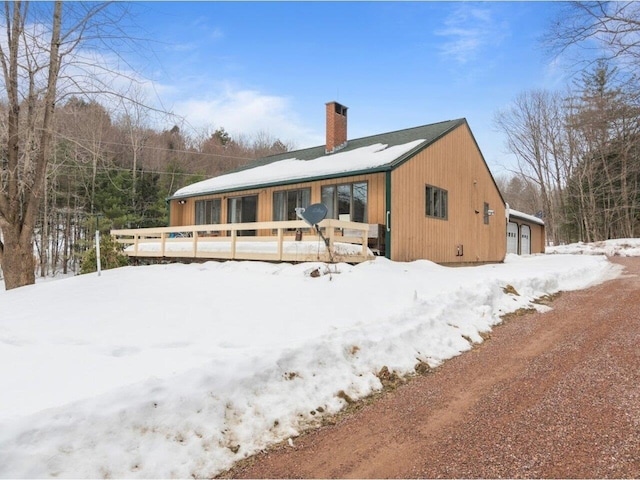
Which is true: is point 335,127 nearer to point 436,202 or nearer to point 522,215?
point 436,202

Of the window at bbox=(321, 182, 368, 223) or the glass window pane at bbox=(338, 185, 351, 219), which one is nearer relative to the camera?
the window at bbox=(321, 182, 368, 223)

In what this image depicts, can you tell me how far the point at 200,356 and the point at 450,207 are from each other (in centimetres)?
1168

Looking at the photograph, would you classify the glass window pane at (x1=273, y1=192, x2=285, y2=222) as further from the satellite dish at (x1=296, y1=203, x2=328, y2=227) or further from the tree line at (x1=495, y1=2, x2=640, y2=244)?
the tree line at (x1=495, y1=2, x2=640, y2=244)

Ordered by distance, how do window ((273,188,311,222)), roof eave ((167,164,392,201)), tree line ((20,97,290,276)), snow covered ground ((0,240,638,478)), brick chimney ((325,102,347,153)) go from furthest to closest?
tree line ((20,97,290,276)) → brick chimney ((325,102,347,153)) → window ((273,188,311,222)) → roof eave ((167,164,392,201)) → snow covered ground ((0,240,638,478))

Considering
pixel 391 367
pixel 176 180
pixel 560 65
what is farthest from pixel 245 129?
pixel 391 367

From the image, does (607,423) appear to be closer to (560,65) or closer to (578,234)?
(560,65)

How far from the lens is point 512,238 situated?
22.8m

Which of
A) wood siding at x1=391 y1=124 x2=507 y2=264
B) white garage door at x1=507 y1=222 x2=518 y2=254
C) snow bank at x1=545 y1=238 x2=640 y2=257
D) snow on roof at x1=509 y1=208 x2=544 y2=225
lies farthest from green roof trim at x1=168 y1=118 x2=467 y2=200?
snow bank at x1=545 y1=238 x2=640 y2=257

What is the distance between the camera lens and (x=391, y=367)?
432 cm

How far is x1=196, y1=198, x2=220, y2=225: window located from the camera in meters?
15.9

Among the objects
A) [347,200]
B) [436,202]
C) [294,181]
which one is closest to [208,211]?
[294,181]

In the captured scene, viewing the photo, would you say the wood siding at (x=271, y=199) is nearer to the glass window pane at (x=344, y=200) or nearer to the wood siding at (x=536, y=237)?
the glass window pane at (x=344, y=200)

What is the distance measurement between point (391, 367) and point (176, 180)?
27.5m

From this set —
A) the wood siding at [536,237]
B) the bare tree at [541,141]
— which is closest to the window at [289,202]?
the wood siding at [536,237]
